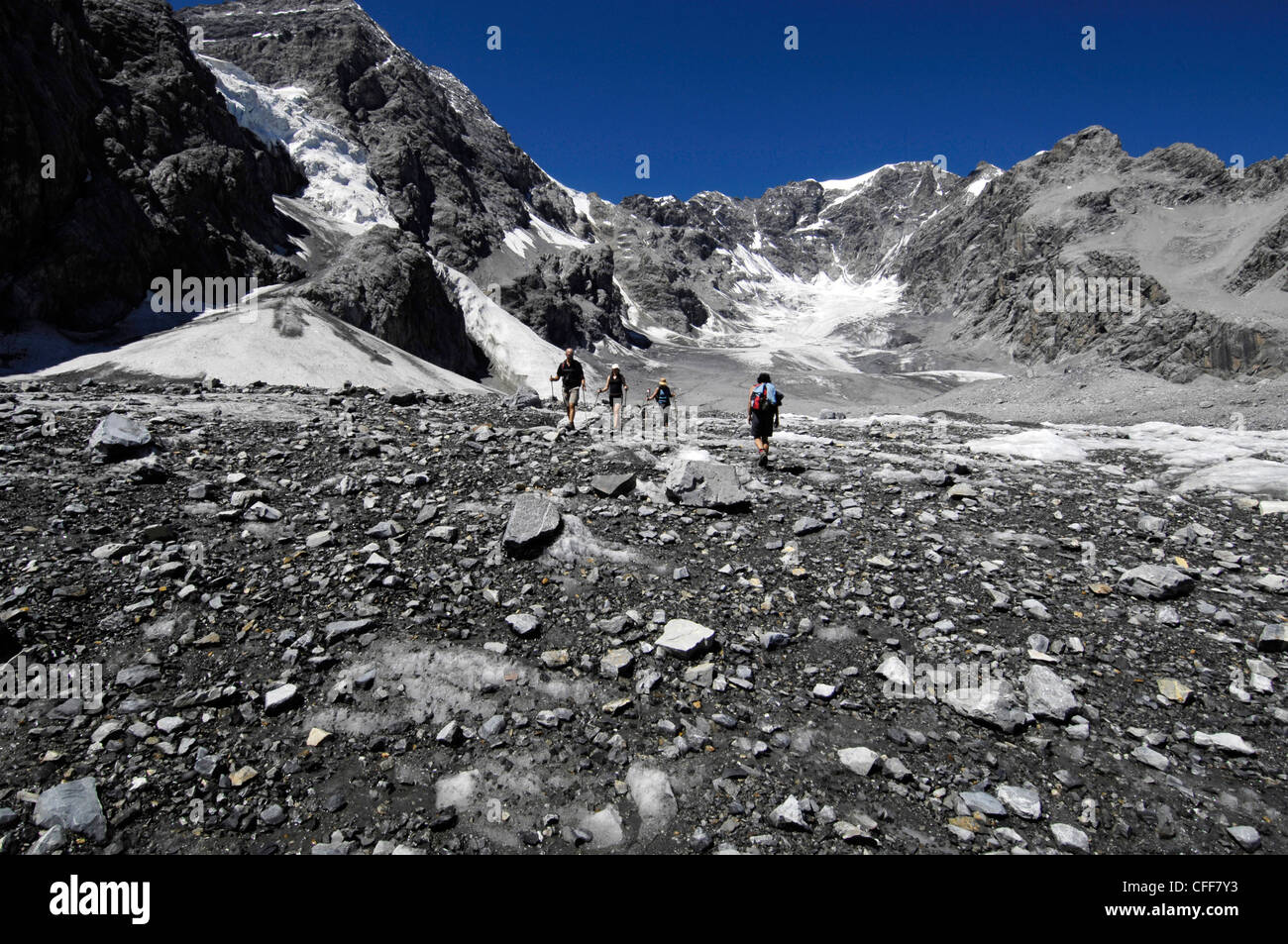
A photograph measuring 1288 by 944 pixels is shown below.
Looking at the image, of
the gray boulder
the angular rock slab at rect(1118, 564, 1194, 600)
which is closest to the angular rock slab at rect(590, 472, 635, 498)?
the angular rock slab at rect(1118, 564, 1194, 600)

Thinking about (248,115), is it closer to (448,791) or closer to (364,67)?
(364,67)

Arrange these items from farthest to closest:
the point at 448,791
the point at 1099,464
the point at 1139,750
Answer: the point at 1099,464 → the point at 1139,750 → the point at 448,791

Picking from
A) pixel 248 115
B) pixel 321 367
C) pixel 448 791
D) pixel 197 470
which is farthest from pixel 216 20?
pixel 448 791

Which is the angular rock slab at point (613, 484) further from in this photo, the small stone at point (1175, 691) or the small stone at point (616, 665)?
the small stone at point (1175, 691)

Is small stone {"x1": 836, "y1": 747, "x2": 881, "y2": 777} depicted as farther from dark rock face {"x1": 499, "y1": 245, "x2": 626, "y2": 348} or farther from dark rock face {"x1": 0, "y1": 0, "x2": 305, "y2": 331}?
dark rock face {"x1": 499, "y1": 245, "x2": 626, "y2": 348}

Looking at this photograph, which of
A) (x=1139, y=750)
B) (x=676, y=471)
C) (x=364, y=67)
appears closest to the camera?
(x=1139, y=750)
